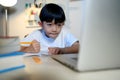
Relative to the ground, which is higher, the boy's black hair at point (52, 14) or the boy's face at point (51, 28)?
the boy's black hair at point (52, 14)

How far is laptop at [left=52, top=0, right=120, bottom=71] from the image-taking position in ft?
1.53

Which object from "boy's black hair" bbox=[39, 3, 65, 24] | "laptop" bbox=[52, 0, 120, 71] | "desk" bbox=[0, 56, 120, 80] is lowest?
"desk" bbox=[0, 56, 120, 80]

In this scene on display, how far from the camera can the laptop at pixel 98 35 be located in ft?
1.53

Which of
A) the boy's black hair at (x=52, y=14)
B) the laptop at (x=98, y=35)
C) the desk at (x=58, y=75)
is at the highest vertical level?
the boy's black hair at (x=52, y=14)

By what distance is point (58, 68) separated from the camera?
562mm

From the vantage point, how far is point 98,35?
0.49 metres

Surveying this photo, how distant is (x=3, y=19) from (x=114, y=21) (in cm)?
228

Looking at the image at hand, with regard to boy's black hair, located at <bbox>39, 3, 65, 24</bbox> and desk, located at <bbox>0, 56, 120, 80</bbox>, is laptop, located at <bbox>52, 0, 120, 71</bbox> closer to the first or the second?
desk, located at <bbox>0, 56, 120, 80</bbox>

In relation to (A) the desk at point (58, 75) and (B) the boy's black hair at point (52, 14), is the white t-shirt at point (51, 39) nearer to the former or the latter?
(B) the boy's black hair at point (52, 14)

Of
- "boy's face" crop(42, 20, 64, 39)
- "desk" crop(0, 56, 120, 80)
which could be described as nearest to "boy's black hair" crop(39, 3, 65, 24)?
"boy's face" crop(42, 20, 64, 39)

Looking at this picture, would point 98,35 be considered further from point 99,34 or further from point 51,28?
point 51,28

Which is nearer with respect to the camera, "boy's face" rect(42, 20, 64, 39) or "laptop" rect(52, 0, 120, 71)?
"laptop" rect(52, 0, 120, 71)

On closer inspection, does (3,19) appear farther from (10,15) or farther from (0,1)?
(0,1)

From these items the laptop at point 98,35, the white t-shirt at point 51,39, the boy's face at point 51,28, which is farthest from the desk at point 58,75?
the boy's face at point 51,28
